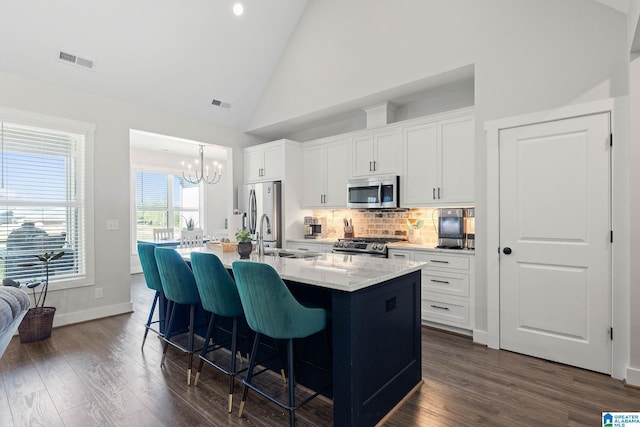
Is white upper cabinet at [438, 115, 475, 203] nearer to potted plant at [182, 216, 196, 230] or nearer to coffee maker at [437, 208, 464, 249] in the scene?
coffee maker at [437, 208, 464, 249]

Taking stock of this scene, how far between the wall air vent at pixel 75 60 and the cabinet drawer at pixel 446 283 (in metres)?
4.63

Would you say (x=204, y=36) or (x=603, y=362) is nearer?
(x=603, y=362)

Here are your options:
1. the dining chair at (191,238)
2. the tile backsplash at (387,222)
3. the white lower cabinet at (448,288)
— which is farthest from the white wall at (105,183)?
the white lower cabinet at (448,288)

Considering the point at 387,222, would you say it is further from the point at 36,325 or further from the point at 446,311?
the point at 36,325

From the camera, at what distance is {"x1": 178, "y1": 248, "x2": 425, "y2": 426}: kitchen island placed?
5.97 ft

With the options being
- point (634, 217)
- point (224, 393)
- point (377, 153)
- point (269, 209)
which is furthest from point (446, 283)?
point (269, 209)

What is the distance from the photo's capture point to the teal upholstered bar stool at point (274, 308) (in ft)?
5.98

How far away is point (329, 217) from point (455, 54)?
9.80 feet

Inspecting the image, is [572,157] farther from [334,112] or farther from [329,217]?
[329,217]

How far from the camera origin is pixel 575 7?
9.20ft

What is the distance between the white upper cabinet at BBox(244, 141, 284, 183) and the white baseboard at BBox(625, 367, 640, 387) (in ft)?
14.7

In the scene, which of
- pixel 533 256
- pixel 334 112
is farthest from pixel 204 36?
pixel 533 256

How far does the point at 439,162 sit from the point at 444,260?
1140 millimetres

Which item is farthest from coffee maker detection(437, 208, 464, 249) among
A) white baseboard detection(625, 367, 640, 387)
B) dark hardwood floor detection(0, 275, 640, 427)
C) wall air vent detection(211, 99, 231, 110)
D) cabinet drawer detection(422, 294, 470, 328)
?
wall air vent detection(211, 99, 231, 110)
